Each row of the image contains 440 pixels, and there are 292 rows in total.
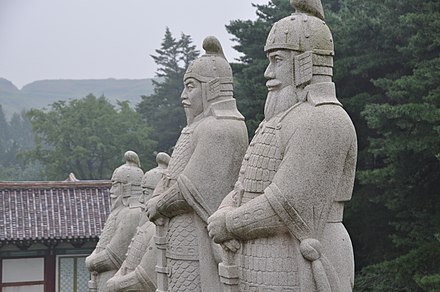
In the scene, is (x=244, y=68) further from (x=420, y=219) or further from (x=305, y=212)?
(x=305, y=212)

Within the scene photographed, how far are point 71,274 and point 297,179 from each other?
14375 millimetres

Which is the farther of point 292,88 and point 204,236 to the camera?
point 204,236

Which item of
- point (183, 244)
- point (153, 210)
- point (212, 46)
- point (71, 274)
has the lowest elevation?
point (71, 274)

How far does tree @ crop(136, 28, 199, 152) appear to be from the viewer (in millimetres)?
31875

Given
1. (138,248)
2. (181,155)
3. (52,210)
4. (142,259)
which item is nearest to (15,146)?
(52,210)

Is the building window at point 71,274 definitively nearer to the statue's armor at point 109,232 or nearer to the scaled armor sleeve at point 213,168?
the statue's armor at point 109,232

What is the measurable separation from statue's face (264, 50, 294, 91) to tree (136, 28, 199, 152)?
26058 mm

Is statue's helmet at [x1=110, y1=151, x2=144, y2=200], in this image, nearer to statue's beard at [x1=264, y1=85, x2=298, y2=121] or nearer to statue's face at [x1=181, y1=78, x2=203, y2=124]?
statue's face at [x1=181, y1=78, x2=203, y2=124]

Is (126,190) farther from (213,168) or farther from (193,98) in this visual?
(213,168)

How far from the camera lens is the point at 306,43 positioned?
13.6ft

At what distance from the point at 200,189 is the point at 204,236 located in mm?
431

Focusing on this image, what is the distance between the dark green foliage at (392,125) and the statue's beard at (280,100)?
6.74 meters

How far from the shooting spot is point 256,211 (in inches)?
160

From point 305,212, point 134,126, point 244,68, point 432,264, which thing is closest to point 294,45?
point 305,212
